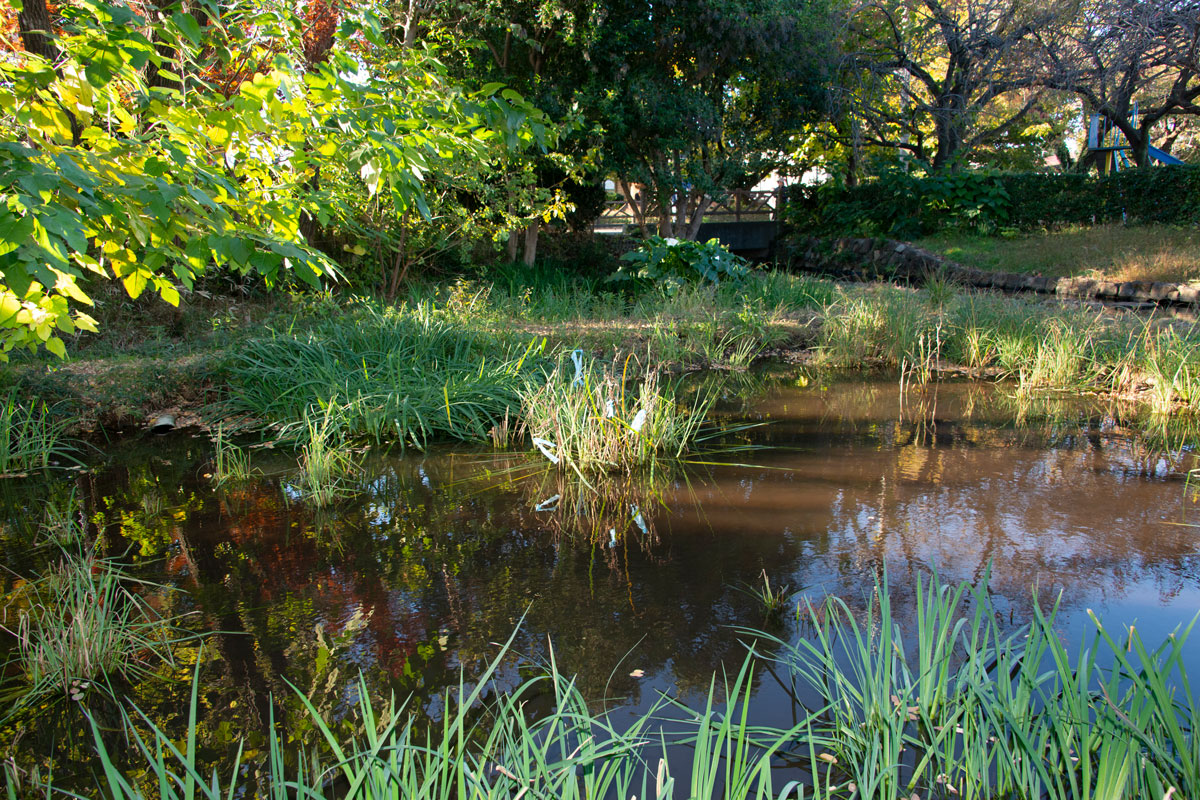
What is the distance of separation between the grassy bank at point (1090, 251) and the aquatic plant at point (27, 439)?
38.1 ft

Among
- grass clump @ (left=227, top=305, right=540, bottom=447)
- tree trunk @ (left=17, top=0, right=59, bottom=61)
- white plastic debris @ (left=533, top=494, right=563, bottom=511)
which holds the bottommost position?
white plastic debris @ (left=533, top=494, right=563, bottom=511)

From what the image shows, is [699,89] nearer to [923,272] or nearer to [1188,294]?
[923,272]

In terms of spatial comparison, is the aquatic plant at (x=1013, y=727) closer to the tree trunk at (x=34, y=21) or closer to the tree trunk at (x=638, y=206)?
the tree trunk at (x=34, y=21)

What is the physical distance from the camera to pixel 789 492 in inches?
175

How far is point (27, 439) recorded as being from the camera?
507 centimetres

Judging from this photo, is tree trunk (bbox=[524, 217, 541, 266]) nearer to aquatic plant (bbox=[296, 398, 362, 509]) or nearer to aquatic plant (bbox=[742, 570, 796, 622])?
aquatic plant (bbox=[296, 398, 362, 509])

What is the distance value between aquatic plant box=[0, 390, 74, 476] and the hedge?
14.2 metres

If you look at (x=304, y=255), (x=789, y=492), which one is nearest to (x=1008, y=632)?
(x=789, y=492)

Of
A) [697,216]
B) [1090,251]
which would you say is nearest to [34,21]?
[697,216]

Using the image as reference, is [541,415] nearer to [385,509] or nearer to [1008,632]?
A: [385,509]

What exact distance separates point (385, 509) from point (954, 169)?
1558 centimetres

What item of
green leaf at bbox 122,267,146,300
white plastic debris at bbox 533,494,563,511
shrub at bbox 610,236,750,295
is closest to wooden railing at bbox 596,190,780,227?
shrub at bbox 610,236,750,295

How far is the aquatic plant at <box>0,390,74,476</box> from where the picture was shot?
193 inches

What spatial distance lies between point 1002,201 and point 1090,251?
327 cm
